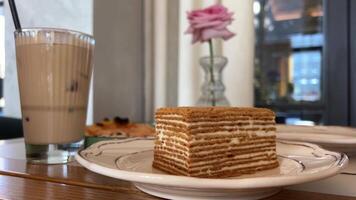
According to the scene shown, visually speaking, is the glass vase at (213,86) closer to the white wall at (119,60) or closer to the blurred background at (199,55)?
the blurred background at (199,55)

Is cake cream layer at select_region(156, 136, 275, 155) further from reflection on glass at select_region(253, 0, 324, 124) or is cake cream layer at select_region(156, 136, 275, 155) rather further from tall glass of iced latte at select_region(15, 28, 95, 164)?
reflection on glass at select_region(253, 0, 324, 124)

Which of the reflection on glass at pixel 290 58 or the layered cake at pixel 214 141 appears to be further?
the reflection on glass at pixel 290 58

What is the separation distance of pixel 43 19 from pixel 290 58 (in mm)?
1166

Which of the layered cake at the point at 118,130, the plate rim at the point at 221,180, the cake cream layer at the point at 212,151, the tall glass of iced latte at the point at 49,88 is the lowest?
the layered cake at the point at 118,130

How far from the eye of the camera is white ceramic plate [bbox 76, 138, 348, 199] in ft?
1.07

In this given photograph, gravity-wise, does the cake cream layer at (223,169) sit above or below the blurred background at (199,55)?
below

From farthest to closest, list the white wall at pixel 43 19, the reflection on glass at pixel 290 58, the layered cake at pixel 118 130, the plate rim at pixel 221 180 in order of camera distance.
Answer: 1. the reflection on glass at pixel 290 58
2. the white wall at pixel 43 19
3. the layered cake at pixel 118 130
4. the plate rim at pixel 221 180

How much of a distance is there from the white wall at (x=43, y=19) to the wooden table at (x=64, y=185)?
98 centimetres

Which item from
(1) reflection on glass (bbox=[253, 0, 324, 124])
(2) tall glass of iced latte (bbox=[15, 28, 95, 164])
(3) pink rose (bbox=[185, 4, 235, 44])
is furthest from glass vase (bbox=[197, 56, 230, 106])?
(2) tall glass of iced latte (bbox=[15, 28, 95, 164])

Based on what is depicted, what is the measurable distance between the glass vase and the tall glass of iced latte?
0.83 metres

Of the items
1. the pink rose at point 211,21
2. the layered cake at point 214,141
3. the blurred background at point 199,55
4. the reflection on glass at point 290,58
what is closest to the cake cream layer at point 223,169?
the layered cake at point 214,141

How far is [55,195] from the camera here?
0.41 metres

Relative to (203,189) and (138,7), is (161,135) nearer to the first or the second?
(203,189)

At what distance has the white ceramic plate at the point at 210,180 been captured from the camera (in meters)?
0.33
